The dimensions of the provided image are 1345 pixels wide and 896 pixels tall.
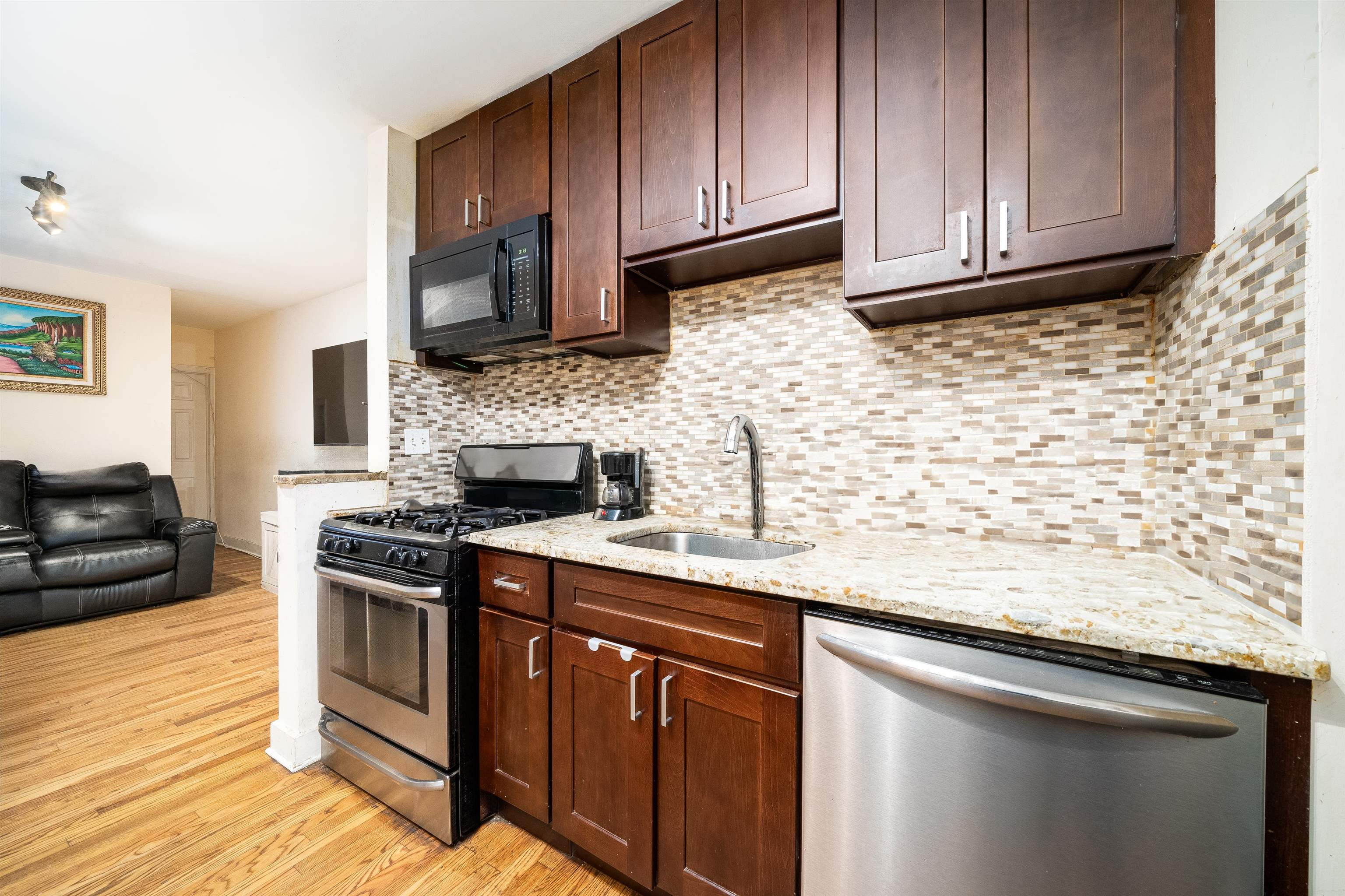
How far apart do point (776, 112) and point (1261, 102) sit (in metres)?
0.95

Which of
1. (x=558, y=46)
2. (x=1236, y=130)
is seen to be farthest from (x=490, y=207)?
(x=1236, y=130)

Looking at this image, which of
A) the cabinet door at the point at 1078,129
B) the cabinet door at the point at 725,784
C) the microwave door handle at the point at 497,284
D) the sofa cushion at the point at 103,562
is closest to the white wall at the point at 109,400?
the sofa cushion at the point at 103,562

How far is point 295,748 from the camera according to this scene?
6.33 ft

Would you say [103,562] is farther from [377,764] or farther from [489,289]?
[489,289]

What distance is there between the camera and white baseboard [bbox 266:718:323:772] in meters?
1.93

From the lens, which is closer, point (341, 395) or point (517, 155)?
point (517, 155)

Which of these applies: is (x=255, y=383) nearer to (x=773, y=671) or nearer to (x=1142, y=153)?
(x=773, y=671)

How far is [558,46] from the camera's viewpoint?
1.81 metres

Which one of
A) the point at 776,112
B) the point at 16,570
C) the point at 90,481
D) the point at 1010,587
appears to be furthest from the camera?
the point at 90,481

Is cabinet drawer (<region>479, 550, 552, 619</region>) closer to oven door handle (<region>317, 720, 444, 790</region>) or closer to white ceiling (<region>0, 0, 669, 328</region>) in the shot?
oven door handle (<region>317, 720, 444, 790</region>)

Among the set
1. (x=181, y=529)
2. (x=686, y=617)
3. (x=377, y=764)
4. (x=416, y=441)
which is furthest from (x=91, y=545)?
(x=686, y=617)

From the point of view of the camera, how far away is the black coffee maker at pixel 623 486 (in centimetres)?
184

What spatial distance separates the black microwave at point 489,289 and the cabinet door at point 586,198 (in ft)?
0.18

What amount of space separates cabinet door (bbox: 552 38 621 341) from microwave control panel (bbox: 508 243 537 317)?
0.08 m
